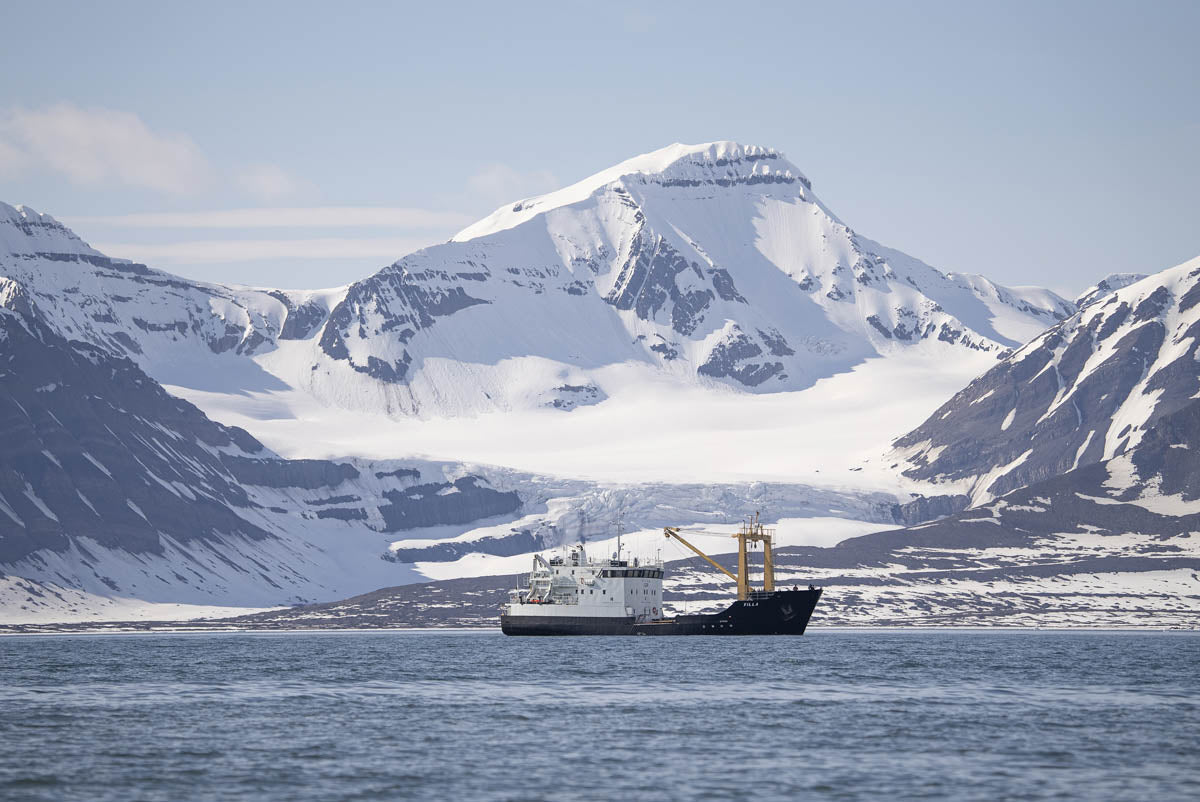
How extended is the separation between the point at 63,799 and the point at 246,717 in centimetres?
3537

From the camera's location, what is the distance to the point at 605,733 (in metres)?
108

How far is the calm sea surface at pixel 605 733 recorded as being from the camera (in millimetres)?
86812

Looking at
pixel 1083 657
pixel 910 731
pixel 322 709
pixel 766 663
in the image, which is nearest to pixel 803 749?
pixel 910 731

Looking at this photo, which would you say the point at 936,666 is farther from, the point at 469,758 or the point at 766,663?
the point at 469,758

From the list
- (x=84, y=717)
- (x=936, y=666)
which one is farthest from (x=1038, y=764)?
(x=936, y=666)

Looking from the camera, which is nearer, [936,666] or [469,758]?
[469,758]

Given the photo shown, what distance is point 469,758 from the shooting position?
96.9 meters

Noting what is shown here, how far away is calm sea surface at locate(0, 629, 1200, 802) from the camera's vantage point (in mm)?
86812

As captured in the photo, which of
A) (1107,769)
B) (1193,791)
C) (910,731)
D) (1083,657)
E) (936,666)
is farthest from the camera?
(1083,657)

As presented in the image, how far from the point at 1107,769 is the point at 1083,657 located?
364 ft

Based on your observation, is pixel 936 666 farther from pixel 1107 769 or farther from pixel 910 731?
pixel 1107 769

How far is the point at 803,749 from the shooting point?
100062 millimetres

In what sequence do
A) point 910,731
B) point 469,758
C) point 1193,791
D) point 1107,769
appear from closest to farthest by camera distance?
point 1193,791 < point 1107,769 < point 469,758 < point 910,731

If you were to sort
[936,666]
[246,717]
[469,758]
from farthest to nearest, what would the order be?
1. [936,666]
2. [246,717]
3. [469,758]
